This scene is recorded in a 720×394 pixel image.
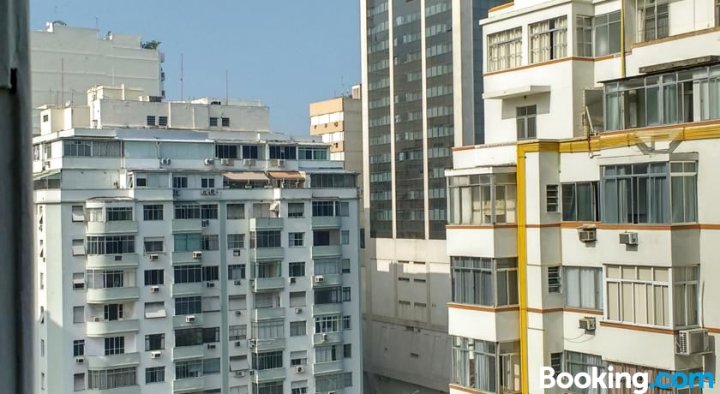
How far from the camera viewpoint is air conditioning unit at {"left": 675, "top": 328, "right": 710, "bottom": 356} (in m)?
2.84

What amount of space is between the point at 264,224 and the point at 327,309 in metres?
1.41

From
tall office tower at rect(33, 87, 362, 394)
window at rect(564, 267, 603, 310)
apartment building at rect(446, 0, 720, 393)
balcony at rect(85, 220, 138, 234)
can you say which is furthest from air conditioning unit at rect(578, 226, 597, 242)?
balcony at rect(85, 220, 138, 234)

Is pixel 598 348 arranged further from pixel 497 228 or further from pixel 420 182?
pixel 420 182

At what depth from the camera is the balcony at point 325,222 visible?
11.8 meters

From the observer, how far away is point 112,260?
33.9ft

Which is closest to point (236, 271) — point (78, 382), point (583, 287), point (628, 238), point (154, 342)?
point (154, 342)

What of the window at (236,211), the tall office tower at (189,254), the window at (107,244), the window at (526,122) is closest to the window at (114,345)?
the tall office tower at (189,254)

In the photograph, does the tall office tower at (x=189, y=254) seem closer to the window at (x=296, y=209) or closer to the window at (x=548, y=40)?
the window at (x=296, y=209)

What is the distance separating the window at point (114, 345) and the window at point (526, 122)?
24.8 ft

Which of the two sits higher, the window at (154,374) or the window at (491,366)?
the window at (491,366)

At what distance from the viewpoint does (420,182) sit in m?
15.8

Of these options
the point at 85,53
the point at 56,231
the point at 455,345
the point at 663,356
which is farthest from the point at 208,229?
the point at 663,356

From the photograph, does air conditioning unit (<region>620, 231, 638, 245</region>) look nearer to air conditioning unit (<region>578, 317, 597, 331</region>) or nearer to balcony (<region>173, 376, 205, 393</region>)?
air conditioning unit (<region>578, 317, 597, 331</region>)

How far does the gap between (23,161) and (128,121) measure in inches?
467
